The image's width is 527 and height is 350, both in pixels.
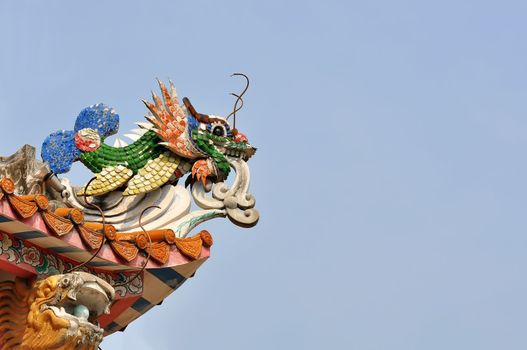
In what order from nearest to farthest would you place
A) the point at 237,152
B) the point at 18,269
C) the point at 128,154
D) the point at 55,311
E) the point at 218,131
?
1. the point at 55,311
2. the point at 18,269
3. the point at 128,154
4. the point at 237,152
5. the point at 218,131

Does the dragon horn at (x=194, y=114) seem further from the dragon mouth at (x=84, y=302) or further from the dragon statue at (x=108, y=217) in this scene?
the dragon mouth at (x=84, y=302)

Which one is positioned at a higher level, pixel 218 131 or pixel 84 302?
pixel 218 131

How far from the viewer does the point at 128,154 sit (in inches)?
480

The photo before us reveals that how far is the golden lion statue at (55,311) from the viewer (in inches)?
387

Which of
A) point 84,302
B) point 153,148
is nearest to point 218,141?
point 153,148

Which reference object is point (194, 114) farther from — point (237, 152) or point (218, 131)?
point (237, 152)

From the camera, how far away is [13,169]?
449 inches

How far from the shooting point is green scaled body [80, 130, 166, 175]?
39.2 ft

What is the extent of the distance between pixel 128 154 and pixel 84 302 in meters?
2.40

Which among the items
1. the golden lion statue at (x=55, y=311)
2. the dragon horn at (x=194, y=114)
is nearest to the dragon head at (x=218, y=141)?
the dragon horn at (x=194, y=114)

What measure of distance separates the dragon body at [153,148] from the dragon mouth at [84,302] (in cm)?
169

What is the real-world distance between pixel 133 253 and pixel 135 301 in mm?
607

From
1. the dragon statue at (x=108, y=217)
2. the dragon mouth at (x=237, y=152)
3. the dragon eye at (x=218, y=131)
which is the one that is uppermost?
the dragon eye at (x=218, y=131)

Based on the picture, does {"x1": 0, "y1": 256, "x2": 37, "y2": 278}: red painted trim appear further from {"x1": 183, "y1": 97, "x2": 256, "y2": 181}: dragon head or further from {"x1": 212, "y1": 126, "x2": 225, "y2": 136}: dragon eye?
{"x1": 212, "y1": 126, "x2": 225, "y2": 136}: dragon eye
